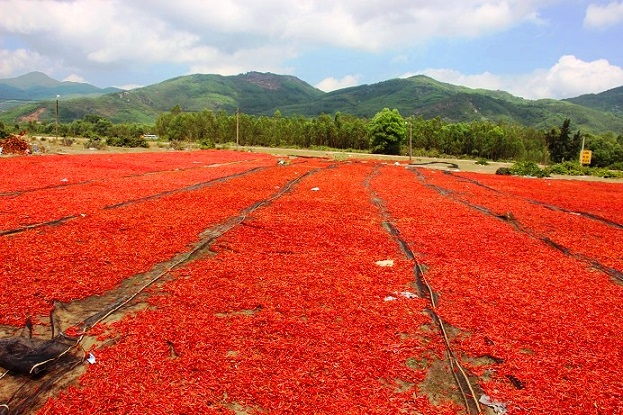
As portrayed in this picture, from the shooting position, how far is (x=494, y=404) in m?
3.15

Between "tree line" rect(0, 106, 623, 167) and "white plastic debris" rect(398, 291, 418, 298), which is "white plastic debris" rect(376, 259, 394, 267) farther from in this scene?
"tree line" rect(0, 106, 623, 167)

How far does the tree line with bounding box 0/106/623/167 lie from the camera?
53469 mm

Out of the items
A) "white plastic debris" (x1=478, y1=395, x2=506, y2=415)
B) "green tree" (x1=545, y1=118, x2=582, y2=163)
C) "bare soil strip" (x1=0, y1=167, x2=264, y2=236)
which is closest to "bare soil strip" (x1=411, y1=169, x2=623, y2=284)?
"white plastic debris" (x1=478, y1=395, x2=506, y2=415)

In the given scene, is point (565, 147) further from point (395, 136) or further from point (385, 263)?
point (385, 263)

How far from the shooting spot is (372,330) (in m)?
4.21

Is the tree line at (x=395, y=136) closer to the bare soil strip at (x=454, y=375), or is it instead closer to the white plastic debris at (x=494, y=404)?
the bare soil strip at (x=454, y=375)

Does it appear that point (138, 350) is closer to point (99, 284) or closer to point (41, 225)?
point (99, 284)

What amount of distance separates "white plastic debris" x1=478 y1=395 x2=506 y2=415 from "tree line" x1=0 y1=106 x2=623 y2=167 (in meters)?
46.6

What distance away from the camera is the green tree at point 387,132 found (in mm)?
60469

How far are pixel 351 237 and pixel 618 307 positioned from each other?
453 centimetres

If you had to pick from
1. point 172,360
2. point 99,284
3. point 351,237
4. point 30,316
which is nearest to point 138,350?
point 172,360

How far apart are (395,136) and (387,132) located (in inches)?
55.2

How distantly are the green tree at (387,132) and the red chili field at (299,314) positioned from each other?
2055 inches

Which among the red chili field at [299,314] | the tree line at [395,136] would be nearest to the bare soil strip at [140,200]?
the red chili field at [299,314]
